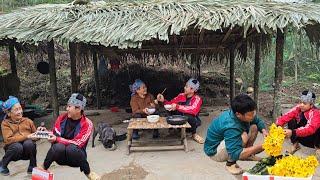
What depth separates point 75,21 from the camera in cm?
732

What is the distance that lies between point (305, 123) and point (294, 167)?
2.54 metres

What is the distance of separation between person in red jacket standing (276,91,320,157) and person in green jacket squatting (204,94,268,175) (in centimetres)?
140

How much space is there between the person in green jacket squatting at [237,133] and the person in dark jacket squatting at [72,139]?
1.45 meters

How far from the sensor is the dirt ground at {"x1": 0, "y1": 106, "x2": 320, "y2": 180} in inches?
206

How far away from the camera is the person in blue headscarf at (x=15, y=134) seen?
495 cm

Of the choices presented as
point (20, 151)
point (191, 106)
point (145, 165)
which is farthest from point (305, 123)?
point (20, 151)

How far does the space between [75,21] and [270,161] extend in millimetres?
5059

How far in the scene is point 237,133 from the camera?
3621 mm

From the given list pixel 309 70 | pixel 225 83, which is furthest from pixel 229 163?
pixel 309 70

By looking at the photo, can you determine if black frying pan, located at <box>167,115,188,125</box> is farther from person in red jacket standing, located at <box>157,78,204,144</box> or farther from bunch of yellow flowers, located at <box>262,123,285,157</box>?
bunch of yellow flowers, located at <box>262,123,285,157</box>

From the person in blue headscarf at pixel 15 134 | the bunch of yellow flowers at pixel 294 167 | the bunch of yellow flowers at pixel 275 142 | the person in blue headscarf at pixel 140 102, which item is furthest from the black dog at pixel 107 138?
the bunch of yellow flowers at pixel 294 167

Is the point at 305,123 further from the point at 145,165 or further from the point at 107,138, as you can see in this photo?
the point at 107,138

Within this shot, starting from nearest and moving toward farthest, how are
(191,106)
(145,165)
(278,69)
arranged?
(145,165) < (191,106) < (278,69)

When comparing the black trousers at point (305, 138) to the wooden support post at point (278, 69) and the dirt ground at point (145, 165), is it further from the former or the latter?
the wooden support post at point (278, 69)
